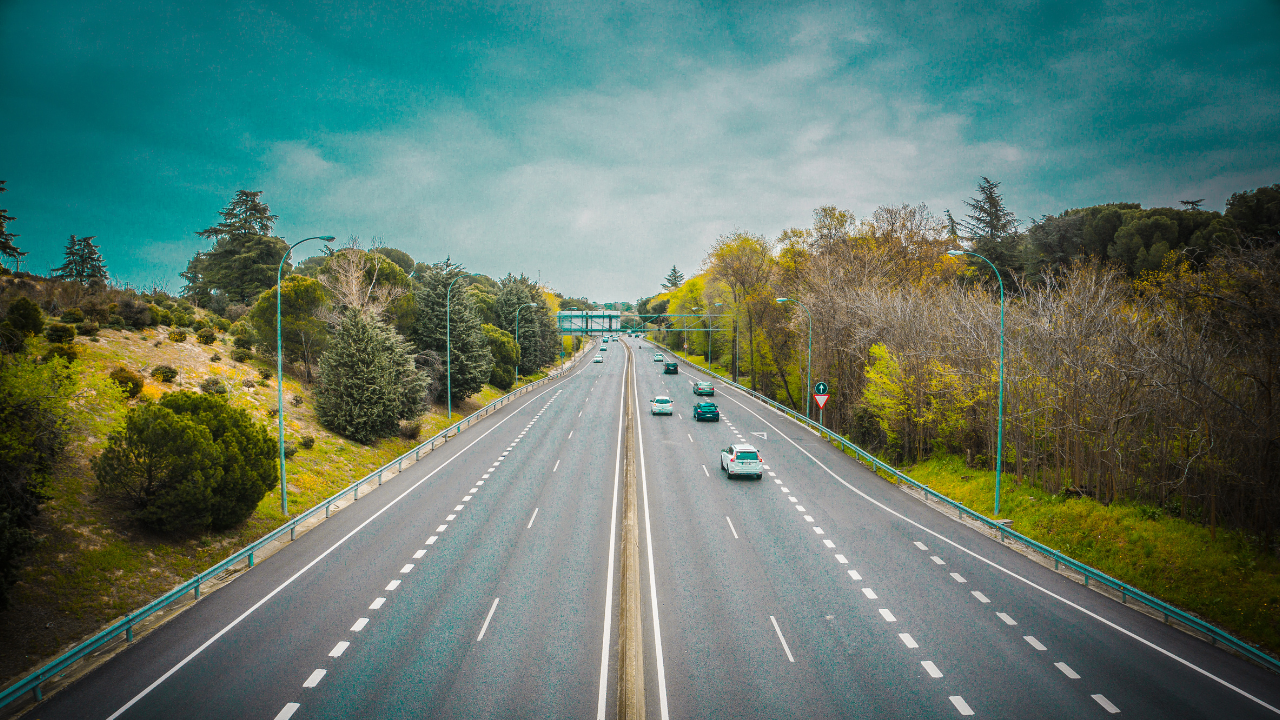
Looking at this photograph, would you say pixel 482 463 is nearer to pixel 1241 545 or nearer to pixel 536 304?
pixel 1241 545

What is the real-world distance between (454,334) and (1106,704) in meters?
38.2

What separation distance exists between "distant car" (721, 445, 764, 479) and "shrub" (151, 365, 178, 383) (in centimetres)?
2382

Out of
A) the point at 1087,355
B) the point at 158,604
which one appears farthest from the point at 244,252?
the point at 1087,355

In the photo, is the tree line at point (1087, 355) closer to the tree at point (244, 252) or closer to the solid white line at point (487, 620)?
the solid white line at point (487, 620)

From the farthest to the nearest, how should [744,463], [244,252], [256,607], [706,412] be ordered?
[244,252] → [706,412] → [744,463] → [256,607]

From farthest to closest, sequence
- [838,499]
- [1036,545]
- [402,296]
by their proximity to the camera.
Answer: [402,296]
[838,499]
[1036,545]

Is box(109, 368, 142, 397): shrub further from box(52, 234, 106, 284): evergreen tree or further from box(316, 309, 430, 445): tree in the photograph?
box(52, 234, 106, 284): evergreen tree

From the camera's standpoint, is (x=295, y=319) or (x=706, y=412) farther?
(x=706, y=412)

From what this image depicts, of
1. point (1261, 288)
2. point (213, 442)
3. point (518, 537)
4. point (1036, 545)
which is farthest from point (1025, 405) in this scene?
point (213, 442)

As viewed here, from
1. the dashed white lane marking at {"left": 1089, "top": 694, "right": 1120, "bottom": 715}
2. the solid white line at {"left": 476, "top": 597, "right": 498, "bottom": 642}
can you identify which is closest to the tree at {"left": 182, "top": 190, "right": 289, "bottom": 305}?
the solid white line at {"left": 476, "top": 597, "right": 498, "bottom": 642}

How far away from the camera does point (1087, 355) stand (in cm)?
1706

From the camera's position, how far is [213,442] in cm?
1541

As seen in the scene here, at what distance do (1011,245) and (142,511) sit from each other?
66.7m

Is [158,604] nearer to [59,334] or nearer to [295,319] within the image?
[59,334]
